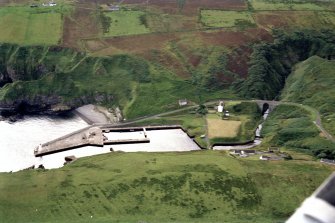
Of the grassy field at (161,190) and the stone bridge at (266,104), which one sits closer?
the grassy field at (161,190)

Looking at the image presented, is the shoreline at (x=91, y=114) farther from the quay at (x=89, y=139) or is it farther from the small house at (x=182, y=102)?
the small house at (x=182, y=102)

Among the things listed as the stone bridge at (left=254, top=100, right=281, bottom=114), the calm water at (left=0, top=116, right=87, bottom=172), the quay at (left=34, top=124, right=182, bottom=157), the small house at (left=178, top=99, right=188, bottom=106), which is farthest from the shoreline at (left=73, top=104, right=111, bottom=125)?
the stone bridge at (left=254, top=100, right=281, bottom=114)

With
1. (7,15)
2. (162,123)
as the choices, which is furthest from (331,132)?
(7,15)

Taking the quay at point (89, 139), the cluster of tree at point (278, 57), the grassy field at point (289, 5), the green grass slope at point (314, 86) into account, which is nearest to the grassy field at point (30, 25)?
the quay at point (89, 139)

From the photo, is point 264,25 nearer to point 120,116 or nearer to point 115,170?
point 120,116

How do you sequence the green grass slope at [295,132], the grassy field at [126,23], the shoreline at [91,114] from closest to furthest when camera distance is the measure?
the green grass slope at [295,132], the shoreline at [91,114], the grassy field at [126,23]

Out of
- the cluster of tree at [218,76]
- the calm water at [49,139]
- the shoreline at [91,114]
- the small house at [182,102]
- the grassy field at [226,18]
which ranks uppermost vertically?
the grassy field at [226,18]

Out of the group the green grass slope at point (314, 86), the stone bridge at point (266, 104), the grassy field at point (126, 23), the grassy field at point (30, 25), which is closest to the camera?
the green grass slope at point (314, 86)
